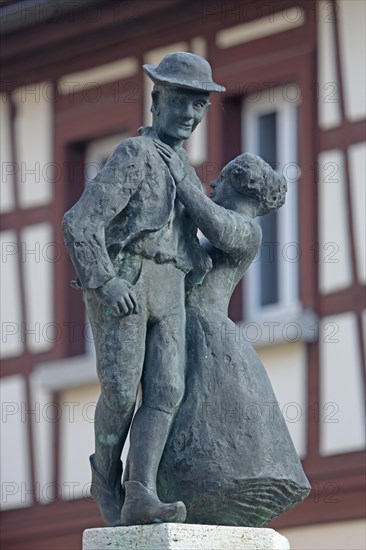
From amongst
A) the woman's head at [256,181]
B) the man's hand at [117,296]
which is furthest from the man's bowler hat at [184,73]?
the man's hand at [117,296]

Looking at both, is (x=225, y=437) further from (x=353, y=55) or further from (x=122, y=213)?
(x=353, y=55)

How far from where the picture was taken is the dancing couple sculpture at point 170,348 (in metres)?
7.68

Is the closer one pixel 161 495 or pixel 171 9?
pixel 161 495

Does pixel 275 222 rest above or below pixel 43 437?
above

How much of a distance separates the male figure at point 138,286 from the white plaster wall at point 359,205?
7767 mm

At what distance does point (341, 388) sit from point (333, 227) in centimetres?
116

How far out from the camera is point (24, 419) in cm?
1773

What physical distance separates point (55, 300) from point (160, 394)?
10105 millimetres

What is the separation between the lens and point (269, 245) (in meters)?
16.4

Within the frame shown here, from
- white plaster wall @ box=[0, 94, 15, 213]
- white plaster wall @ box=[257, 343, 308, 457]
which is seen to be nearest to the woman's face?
white plaster wall @ box=[257, 343, 308, 457]

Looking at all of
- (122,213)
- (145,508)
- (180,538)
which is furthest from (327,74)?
(180,538)

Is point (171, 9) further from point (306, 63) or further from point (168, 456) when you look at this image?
point (168, 456)

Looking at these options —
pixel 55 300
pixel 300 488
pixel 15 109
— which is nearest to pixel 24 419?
pixel 55 300

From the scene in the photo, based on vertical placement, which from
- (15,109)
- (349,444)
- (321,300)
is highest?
(15,109)
